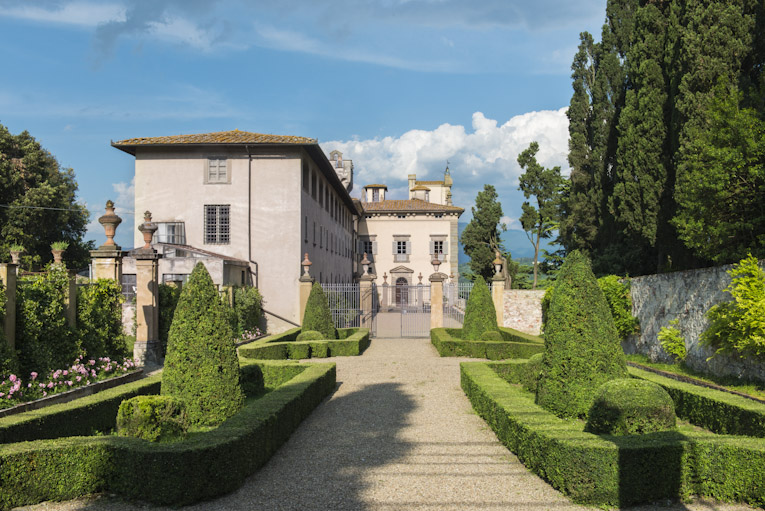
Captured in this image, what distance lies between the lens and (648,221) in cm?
2086

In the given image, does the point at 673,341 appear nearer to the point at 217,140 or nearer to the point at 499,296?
the point at 499,296

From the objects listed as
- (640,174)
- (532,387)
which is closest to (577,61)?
(640,174)

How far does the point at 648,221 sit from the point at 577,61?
53.3 feet

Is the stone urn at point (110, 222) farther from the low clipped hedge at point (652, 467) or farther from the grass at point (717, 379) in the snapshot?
the grass at point (717, 379)

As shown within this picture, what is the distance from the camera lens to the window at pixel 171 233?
25.2m

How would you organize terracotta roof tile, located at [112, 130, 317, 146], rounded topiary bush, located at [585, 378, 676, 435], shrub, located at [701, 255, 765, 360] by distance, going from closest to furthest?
rounded topiary bush, located at [585, 378, 676, 435], shrub, located at [701, 255, 765, 360], terracotta roof tile, located at [112, 130, 317, 146]

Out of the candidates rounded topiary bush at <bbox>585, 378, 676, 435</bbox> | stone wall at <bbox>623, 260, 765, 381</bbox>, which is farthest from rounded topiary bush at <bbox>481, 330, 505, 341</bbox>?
rounded topiary bush at <bbox>585, 378, 676, 435</bbox>

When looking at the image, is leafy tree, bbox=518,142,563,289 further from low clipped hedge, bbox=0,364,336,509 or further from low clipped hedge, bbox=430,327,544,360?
low clipped hedge, bbox=0,364,336,509

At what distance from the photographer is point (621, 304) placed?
17.0 m

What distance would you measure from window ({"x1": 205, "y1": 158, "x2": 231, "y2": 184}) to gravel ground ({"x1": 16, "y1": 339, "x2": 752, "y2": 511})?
16.8m

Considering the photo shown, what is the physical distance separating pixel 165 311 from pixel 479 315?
9.00m

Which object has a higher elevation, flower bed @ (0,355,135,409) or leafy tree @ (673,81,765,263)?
leafy tree @ (673,81,765,263)

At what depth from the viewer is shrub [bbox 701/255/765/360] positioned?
9.32m

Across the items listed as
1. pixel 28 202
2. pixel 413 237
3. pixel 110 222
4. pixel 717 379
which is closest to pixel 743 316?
pixel 717 379
